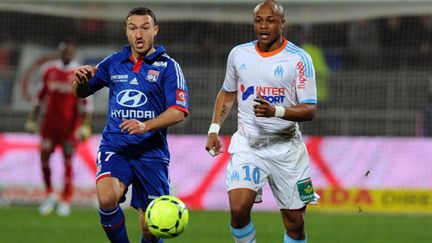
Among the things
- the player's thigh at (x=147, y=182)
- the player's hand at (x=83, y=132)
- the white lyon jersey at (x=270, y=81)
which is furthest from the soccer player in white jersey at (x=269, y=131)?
the player's hand at (x=83, y=132)

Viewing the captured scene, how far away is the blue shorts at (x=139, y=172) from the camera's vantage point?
27.1 feet

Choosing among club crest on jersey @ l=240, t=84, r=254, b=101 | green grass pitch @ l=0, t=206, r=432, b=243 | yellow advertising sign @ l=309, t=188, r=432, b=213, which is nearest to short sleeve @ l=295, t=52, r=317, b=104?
club crest on jersey @ l=240, t=84, r=254, b=101

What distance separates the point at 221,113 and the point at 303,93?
2.77 feet

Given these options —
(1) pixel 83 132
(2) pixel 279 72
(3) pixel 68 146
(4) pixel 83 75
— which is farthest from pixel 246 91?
(3) pixel 68 146

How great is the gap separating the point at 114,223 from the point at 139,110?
3.04 ft

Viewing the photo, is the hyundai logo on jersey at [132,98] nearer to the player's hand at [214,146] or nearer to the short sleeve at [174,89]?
the short sleeve at [174,89]

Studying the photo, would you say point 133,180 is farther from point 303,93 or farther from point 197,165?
point 197,165

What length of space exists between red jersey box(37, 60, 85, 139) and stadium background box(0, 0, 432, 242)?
2.20ft

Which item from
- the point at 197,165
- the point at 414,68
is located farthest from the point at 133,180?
the point at 414,68

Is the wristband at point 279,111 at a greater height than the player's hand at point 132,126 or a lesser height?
greater

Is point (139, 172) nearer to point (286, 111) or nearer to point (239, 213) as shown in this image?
point (239, 213)

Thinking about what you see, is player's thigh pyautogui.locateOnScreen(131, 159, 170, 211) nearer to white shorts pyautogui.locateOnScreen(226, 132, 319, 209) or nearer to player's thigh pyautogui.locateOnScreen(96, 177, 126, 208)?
player's thigh pyautogui.locateOnScreen(96, 177, 126, 208)

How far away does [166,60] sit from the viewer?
847 centimetres

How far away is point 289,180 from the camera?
8.52 meters
